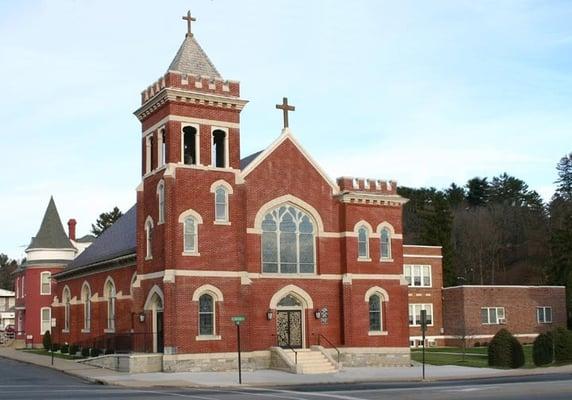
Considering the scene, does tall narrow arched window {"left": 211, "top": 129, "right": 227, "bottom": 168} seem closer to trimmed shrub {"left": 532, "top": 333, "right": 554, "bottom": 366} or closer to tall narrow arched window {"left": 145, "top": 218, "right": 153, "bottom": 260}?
tall narrow arched window {"left": 145, "top": 218, "right": 153, "bottom": 260}

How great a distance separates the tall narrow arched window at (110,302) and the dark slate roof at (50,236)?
18.8m

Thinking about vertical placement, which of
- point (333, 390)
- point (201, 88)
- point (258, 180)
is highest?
point (201, 88)

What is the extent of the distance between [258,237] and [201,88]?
7.86 meters

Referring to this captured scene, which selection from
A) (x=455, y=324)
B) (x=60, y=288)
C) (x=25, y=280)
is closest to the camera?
(x=60, y=288)

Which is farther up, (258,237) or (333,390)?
(258,237)

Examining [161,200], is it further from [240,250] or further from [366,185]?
[366,185]

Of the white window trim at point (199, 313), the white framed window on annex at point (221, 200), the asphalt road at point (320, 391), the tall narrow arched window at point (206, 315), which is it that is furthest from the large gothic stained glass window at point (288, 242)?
the asphalt road at point (320, 391)

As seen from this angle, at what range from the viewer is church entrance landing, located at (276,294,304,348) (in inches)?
1609

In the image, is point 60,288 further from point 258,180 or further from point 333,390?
point 333,390

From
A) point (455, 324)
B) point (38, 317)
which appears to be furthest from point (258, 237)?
point (38, 317)

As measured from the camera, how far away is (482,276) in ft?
332

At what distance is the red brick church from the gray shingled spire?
7 cm

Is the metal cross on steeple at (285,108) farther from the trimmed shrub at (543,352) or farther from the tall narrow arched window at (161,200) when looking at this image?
the trimmed shrub at (543,352)

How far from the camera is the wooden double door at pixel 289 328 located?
40.8 meters
